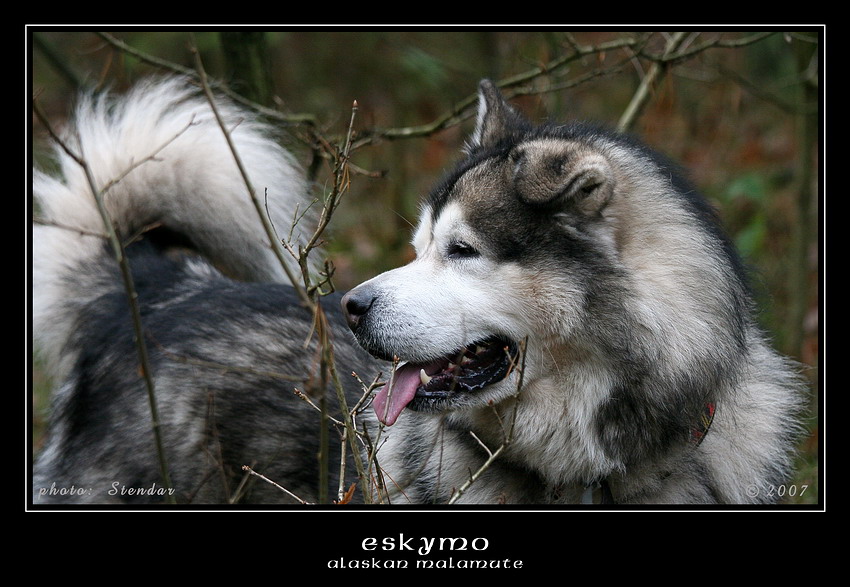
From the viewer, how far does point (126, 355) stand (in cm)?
366

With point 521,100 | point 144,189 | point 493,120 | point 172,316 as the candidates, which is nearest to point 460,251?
point 493,120

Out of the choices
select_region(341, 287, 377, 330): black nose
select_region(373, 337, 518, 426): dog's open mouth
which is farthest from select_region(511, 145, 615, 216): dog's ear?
select_region(341, 287, 377, 330): black nose

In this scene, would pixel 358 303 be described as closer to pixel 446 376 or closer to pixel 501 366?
pixel 446 376

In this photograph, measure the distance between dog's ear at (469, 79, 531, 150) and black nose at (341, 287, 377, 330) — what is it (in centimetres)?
84

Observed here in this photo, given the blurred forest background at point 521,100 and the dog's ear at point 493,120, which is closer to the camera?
the dog's ear at point 493,120

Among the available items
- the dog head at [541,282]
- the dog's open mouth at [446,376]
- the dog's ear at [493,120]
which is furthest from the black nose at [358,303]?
the dog's ear at [493,120]

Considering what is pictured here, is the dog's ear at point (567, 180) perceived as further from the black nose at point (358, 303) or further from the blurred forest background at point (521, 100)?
the blurred forest background at point (521, 100)

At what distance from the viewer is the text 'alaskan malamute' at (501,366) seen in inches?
106

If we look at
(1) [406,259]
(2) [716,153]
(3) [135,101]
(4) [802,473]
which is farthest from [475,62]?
(4) [802,473]

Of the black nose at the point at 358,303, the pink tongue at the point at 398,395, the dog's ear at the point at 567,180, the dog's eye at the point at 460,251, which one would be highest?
the dog's ear at the point at 567,180

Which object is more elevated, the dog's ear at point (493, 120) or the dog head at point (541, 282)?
the dog's ear at point (493, 120)

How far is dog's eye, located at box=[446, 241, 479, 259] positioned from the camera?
280 centimetres

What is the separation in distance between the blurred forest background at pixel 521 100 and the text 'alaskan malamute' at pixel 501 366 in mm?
717

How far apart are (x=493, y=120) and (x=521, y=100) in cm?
598
